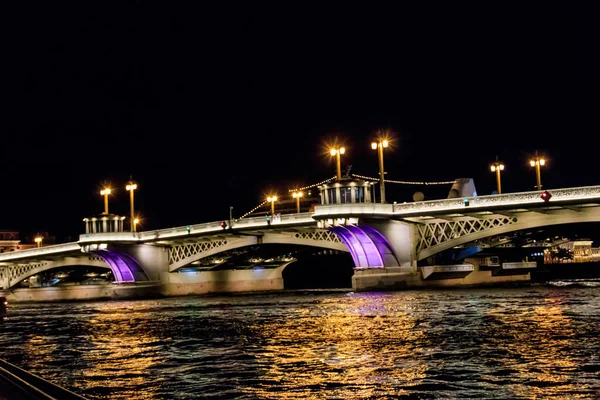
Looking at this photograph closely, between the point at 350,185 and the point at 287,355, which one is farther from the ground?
the point at 350,185

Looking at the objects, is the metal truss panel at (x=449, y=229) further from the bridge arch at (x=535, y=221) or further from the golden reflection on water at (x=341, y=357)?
the golden reflection on water at (x=341, y=357)

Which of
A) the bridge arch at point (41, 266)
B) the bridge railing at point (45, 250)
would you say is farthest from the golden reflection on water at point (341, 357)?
the bridge arch at point (41, 266)

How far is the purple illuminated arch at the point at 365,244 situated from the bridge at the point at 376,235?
8cm

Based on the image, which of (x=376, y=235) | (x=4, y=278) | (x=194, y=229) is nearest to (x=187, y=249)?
(x=194, y=229)

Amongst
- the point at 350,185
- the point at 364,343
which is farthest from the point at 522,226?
the point at 364,343

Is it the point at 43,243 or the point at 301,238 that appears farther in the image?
the point at 43,243

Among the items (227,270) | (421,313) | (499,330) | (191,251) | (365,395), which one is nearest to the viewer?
(365,395)

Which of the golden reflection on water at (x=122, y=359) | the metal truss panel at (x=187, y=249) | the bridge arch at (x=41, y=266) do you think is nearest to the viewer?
the golden reflection on water at (x=122, y=359)

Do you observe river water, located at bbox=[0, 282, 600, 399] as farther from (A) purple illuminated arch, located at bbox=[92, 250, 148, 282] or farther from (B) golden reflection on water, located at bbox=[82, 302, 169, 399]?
(A) purple illuminated arch, located at bbox=[92, 250, 148, 282]

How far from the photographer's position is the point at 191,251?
9081 cm

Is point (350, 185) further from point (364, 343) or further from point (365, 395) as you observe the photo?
point (365, 395)

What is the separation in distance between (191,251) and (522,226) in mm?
41125

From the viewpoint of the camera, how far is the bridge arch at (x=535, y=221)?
58.7 m

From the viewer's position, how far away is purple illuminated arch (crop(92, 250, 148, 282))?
298 ft
